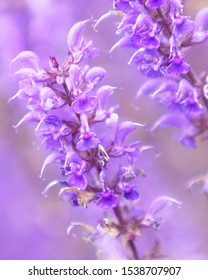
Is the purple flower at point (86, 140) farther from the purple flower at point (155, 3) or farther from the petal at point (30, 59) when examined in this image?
the purple flower at point (155, 3)

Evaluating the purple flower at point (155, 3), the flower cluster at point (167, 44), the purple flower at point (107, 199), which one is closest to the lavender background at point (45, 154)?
the flower cluster at point (167, 44)

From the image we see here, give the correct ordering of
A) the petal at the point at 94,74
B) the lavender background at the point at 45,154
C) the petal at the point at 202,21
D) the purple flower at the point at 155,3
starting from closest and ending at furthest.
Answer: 1. the purple flower at the point at 155,3
2. the petal at the point at 94,74
3. the petal at the point at 202,21
4. the lavender background at the point at 45,154

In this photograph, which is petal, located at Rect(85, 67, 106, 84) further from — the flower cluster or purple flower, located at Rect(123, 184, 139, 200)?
purple flower, located at Rect(123, 184, 139, 200)

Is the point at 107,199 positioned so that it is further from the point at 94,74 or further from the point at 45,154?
the point at 45,154

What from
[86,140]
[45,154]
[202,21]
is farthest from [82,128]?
[45,154]

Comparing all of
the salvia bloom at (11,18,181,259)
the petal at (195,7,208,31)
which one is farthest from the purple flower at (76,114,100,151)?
the petal at (195,7,208,31)

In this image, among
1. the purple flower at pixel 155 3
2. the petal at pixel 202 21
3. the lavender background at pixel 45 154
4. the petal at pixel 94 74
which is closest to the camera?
the purple flower at pixel 155 3
